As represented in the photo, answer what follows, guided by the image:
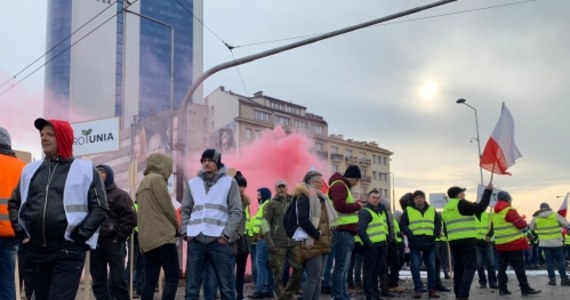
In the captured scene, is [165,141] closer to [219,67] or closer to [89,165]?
[219,67]

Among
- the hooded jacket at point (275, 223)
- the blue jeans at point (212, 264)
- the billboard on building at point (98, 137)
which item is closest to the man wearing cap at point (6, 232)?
the blue jeans at point (212, 264)

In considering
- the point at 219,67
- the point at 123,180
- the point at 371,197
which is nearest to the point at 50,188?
the point at 371,197

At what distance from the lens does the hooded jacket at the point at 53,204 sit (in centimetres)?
429

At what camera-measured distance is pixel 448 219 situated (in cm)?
971

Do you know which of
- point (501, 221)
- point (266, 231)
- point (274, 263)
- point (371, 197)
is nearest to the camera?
point (274, 263)

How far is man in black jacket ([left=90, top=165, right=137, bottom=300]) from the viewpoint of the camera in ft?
22.3

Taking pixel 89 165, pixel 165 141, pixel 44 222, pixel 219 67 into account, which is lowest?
pixel 44 222

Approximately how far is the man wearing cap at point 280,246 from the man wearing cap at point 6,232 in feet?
10.7

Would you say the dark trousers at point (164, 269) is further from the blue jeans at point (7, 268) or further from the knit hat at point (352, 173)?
the knit hat at point (352, 173)

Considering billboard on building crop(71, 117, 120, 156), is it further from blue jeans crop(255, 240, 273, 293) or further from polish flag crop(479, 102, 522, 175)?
polish flag crop(479, 102, 522, 175)

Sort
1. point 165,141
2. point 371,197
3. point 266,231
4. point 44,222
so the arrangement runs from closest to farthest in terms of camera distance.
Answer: point 44,222, point 266,231, point 371,197, point 165,141

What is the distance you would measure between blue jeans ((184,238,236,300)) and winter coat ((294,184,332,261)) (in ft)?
3.89

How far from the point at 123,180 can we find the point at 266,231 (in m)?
93.7

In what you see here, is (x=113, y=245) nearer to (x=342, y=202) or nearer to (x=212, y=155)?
(x=212, y=155)
